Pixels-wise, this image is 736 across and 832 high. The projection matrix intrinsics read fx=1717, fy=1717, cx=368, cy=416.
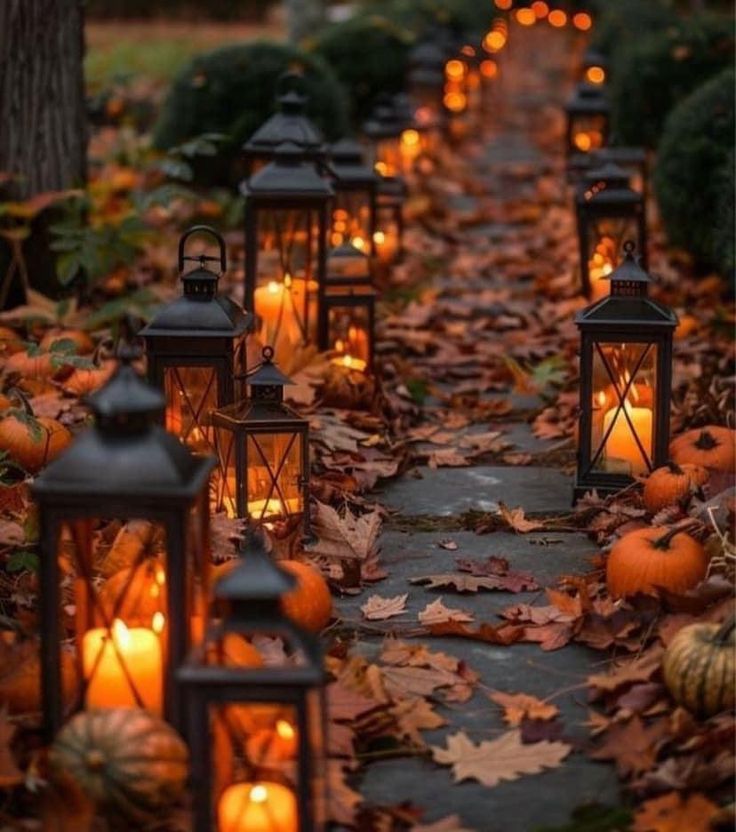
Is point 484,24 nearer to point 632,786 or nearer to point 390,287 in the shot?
point 390,287

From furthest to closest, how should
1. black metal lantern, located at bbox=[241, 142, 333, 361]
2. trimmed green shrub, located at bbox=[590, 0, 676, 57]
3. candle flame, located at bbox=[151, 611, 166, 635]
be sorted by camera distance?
1. trimmed green shrub, located at bbox=[590, 0, 676, 57]
2. black metal lantern, located at bbox=[241, 142, 333, 361]
3. candle flame, located at bbox=[151, 611, 166, 635]

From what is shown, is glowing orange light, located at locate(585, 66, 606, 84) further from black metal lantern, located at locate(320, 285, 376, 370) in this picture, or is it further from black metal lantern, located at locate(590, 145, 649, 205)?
black metal lantern, located at locate(320, 285, 376, 370)

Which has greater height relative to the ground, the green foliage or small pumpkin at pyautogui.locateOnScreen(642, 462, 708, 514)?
the green foliage

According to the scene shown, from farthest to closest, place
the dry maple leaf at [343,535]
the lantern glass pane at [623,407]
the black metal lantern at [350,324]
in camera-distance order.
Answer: the black metal lantern at [350,324]
the lantern glass pane at [623,407]
the dry maple leaf at [343,535]

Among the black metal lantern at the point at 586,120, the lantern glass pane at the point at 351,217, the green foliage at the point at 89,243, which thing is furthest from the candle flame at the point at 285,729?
the black metal lantern at the point at 586,120

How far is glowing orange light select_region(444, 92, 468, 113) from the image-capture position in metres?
17.4

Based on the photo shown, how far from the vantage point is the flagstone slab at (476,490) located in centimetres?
584

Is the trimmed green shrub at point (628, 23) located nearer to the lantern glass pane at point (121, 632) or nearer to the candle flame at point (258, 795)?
the lantern glass pane at point (121, 632)

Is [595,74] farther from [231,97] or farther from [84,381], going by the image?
[84,381]

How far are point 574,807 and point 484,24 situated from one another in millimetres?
19782

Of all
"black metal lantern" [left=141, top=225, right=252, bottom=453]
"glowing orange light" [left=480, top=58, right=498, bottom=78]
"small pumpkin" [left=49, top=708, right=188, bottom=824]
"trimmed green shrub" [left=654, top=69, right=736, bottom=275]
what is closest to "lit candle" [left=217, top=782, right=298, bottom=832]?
"small pumpkin" [left=49, top=708, right=188, bottom=824]

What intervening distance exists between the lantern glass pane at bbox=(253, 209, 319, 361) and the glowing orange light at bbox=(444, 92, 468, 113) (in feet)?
33.6

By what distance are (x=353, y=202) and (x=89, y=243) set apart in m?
1.60

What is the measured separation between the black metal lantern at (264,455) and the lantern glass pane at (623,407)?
1.08m
